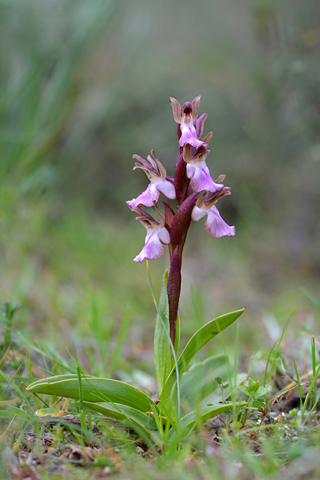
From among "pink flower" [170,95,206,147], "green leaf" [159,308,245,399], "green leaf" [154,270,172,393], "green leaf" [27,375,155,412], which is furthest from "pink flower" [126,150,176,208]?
"green leaf" [27,375,155,412]

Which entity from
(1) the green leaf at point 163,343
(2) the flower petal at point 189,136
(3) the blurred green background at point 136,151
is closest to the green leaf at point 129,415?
(1) the green leaf at point 163,343

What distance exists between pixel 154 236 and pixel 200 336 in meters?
0.31

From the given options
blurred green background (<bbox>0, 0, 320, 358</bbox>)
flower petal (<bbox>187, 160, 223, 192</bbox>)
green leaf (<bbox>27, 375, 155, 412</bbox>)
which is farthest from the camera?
blurred green background (<bbox>0, 0, 320, 358</bbox>)

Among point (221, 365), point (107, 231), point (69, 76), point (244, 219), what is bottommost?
point (221, 365)

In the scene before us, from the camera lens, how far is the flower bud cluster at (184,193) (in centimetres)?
119

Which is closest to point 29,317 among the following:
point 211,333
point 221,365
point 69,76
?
point 221,365

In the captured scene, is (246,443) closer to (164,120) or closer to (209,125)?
(209,125)

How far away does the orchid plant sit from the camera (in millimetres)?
1120

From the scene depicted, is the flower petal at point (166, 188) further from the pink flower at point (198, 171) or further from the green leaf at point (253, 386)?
the green leaf at point (253, 386)

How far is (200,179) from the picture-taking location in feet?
3.89

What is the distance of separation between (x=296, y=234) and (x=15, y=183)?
2596 millimetres

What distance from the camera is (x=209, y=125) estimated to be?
4316 mm

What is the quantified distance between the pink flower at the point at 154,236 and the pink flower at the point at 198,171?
5.4 inches

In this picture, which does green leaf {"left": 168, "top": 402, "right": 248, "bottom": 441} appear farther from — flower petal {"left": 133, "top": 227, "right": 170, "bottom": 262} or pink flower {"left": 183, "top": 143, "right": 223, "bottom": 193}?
pink flower {"left": 183, "top": 143, "right": 223, "bottom": 193}
